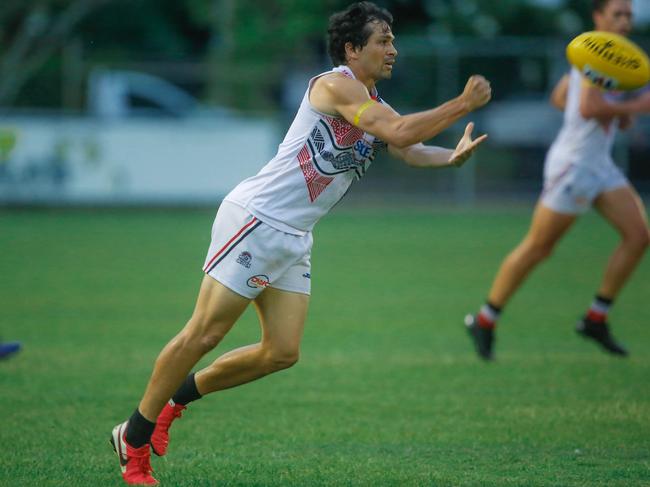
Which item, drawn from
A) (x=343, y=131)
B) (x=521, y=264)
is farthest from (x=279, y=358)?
(x=521, y=264)

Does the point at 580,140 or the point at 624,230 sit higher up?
the point at 580,140

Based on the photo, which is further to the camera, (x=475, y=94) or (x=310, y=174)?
(x=310, y=174)

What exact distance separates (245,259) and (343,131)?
78cm

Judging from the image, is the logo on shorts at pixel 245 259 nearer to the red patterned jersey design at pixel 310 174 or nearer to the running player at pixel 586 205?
the red patterned jersey design at pixel 310 174

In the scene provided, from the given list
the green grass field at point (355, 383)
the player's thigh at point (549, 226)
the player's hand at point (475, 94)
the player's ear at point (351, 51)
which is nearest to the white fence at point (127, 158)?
the green grass field at point (355, 383)

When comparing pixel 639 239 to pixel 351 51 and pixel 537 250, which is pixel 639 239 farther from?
pixel 351 51

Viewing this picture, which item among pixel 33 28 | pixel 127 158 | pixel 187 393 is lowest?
pixel 127 158

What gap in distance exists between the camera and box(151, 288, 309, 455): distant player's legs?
5.75 m

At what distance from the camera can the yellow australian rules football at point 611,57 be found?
7086mm

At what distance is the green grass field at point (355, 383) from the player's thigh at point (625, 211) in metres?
1.00

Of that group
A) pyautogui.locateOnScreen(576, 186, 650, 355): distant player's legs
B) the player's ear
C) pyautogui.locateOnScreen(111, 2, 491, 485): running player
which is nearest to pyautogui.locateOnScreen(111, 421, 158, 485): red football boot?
pyautogui.locateOnScreen(111, 2, 491, 485): running player

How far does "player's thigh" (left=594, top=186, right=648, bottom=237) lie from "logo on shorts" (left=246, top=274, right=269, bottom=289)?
420 cm

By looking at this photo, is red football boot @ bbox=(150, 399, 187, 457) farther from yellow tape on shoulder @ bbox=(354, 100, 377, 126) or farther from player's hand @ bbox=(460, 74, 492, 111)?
player's hand @ bbox=(460, 74, 492, 111)

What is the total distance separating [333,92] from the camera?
5414 mm
